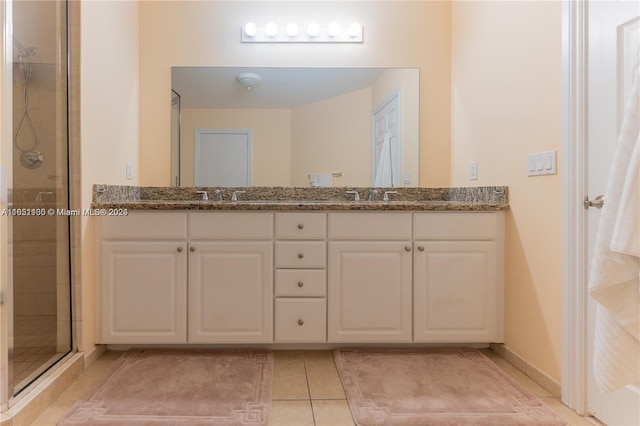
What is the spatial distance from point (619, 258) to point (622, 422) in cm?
73

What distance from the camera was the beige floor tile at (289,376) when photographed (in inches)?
67.7

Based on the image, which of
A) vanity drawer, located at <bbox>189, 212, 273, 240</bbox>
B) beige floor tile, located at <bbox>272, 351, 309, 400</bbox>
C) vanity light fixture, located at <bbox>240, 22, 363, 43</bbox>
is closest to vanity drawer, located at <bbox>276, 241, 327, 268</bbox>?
vanity drawer, located at <bbox>189, 212, 273, 240</bbox>

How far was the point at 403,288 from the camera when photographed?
82.4 inches

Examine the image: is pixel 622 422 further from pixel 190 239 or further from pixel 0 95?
pixel 0 95

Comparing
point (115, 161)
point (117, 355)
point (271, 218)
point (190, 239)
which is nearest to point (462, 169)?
point (271, 218)

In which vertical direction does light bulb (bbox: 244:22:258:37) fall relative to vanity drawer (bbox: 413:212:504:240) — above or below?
above

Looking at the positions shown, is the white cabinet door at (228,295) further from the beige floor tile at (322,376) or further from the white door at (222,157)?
the white door at (222,157)

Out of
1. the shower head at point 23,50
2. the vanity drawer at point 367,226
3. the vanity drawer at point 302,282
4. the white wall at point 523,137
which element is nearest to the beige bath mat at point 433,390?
the white wall at point 523,137

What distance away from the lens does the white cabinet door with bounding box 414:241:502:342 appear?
2094mm

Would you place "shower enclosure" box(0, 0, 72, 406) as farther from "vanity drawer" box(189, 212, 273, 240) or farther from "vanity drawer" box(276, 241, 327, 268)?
"vanity drawer" box(276, 241, 327, 268)

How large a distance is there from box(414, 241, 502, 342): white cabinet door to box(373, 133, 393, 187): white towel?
2.28 feet

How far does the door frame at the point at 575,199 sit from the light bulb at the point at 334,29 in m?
1.40

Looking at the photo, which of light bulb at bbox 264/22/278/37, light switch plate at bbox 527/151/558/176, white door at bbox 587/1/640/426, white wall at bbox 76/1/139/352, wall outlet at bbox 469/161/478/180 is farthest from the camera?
light bulb at bbox 264/22/278/37

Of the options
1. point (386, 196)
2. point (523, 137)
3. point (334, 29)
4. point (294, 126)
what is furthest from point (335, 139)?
point (523, 137)
